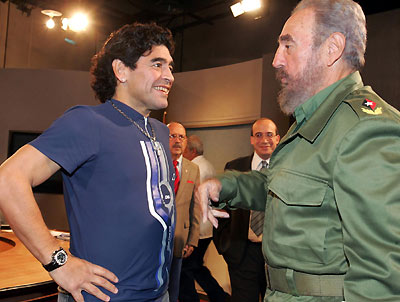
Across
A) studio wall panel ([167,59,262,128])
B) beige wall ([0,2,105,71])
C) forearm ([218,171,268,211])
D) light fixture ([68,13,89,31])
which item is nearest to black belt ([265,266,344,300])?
forearm ([218,171,268,211])

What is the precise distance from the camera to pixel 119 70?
5.76 feet

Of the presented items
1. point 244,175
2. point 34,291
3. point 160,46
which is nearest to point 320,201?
point 244,175

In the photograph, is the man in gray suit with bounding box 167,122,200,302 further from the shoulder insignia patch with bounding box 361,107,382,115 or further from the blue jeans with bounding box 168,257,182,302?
the shoulder insignia patch with bounding box 361,107,382,115

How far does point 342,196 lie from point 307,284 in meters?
0.30

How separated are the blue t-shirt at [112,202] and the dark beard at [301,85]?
57cm

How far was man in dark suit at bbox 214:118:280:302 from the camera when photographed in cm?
347

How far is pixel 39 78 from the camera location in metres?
6.93

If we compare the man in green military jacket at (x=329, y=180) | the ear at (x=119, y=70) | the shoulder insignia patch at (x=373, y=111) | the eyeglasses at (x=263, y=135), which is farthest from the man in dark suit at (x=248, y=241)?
the shoulder insignia patch at (x=373, y=111)

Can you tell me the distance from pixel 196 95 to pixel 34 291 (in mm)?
4730

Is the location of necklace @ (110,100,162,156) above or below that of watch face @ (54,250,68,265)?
above

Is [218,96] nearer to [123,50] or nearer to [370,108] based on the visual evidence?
[123,50]

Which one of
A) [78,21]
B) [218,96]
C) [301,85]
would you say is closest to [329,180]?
[301,85]

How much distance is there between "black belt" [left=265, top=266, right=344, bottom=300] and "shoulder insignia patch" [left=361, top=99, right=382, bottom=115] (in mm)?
470

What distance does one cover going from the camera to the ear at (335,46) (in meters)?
1.33
